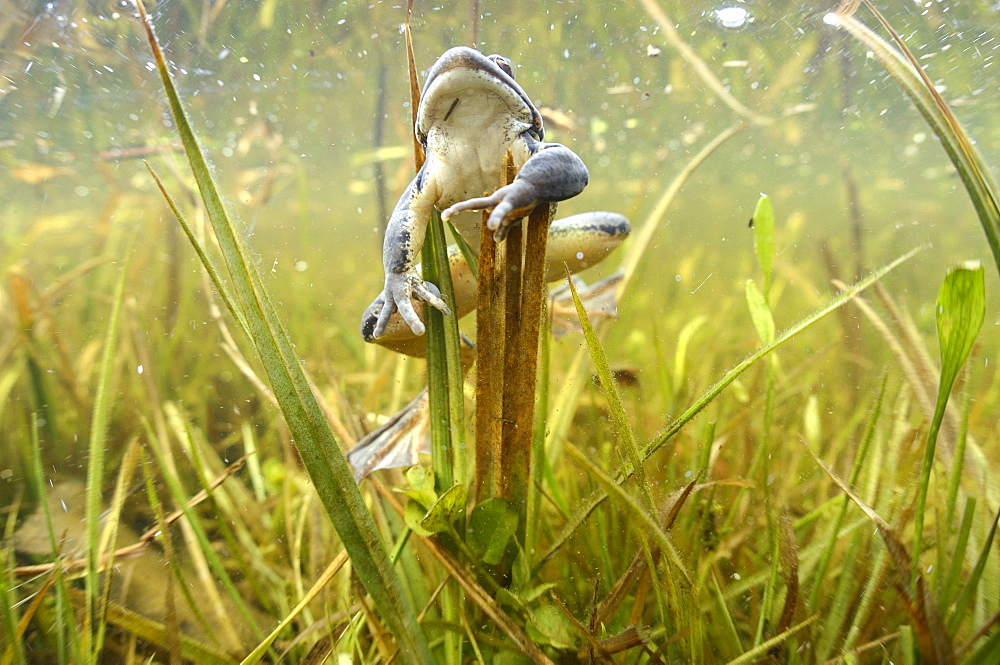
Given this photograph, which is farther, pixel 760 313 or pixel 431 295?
pixel 760 313

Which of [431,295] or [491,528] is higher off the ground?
[431,295]

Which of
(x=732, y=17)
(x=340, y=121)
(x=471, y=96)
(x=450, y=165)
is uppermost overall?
(x=340, y=121)

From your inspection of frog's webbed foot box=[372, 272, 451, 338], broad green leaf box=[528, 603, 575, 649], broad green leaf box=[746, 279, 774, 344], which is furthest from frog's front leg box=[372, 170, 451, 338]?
broad green leaf box=[746, 279, 774, 344]

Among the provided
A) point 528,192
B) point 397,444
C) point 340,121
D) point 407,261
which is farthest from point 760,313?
point 340,121

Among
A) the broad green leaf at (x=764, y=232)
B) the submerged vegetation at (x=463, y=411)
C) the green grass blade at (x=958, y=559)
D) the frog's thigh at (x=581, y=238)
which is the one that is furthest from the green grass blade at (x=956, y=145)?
the frog's thigh at (x=581, y=238)

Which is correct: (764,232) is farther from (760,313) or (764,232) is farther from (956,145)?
(956,145)

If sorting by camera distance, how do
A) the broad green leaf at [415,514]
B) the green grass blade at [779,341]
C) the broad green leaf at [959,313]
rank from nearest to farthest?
the broad green leaf at [959,313]
the green grass blade at [779,341]
the broad green leaf at [415,514]

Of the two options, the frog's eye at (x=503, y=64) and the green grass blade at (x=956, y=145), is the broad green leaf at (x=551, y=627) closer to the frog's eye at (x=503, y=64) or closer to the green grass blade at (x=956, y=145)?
the green grass blade at (x=956, y=145)
